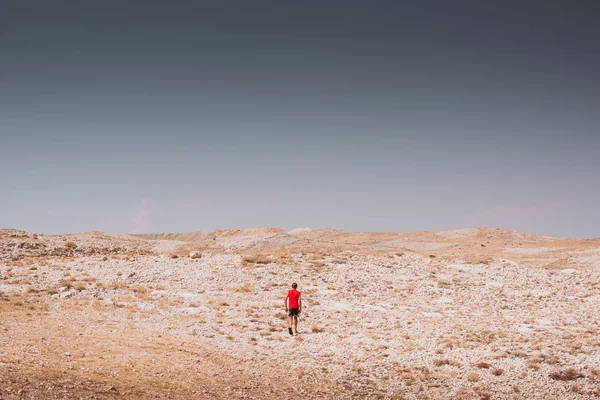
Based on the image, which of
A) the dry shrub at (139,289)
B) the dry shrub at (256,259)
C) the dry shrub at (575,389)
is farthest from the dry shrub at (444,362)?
the dry shrub at (256,259)

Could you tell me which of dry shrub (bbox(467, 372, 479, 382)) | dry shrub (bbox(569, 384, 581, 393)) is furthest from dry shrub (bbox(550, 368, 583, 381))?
dry shrub (bbox(467, 372, 479, 382))

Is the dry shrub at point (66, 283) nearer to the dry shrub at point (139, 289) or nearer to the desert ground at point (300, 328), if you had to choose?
the desert ground at point (300, 328)

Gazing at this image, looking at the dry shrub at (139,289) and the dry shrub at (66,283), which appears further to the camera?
the dry shrub at (139,289)

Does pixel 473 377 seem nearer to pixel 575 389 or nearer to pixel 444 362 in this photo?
pixel 444 362

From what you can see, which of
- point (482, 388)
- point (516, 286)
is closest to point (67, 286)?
point (482, 388)

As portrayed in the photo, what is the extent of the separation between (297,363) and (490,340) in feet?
32.1

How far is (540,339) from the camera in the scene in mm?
19484

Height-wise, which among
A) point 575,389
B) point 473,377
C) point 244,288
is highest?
point 244,288

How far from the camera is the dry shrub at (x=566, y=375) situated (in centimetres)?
1536

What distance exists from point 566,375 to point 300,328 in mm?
12213

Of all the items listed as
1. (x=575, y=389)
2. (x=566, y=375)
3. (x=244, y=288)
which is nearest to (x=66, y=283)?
(x=244, y=288)

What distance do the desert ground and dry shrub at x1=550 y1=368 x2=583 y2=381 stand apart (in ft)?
0.24

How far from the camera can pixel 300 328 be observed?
2205 cm

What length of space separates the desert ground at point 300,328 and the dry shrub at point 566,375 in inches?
2.8
